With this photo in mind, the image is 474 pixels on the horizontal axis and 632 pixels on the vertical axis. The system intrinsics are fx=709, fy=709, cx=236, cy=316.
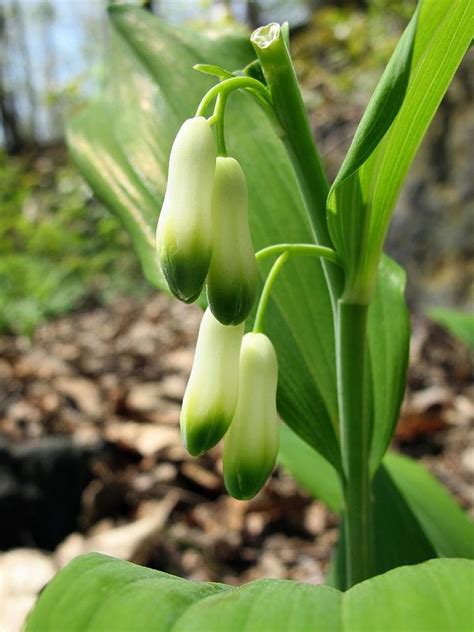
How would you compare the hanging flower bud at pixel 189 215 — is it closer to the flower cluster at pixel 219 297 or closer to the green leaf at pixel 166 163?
the flower cluster at pixel 219 297

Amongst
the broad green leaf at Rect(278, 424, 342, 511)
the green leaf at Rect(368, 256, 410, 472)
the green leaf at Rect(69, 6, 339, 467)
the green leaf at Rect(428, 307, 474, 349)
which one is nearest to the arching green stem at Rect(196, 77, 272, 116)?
the green leaf at Rect(69, 6, 339, 467)

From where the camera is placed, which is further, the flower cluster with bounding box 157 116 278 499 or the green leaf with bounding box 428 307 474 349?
the green leaf with bounding box 428 307 474 349

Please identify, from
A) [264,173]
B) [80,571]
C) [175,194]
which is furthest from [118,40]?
[80,571]

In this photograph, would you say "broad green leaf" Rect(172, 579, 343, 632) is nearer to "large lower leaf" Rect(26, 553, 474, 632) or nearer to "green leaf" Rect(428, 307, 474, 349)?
"large lower leaf" Rect(26, 553, 474, 632)

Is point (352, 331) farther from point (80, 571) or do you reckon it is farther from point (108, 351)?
point (108, 351)

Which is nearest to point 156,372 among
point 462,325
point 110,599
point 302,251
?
point 462,325

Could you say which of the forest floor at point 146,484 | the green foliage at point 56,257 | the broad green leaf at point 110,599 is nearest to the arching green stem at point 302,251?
the broad green leaf at point 110,599

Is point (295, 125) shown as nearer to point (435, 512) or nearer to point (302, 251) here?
point (302, 251)
